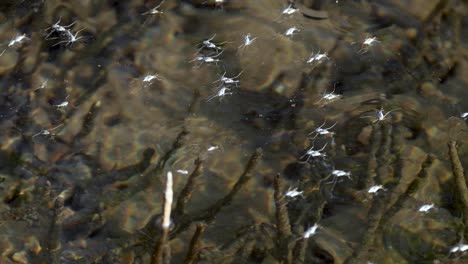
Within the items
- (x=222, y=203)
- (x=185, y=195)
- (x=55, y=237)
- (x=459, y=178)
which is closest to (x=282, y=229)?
(x=222, y=203)

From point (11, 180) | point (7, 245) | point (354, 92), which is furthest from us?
point (354, 92)

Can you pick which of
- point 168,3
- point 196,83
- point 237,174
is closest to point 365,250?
point 237,174

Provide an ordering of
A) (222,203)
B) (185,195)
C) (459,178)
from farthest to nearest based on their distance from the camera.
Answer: (222,203) → (185,195) → (459,178)

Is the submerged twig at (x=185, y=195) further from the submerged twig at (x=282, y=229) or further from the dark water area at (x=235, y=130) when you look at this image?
the submerged twig at (x=282, y=229)

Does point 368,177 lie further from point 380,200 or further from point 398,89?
point 398,89

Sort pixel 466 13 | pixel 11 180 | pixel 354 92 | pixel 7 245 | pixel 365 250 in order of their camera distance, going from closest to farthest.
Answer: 1. pixel 365 250
2. pixel 7 245
3. pixel 11 180
4. pixel 354 92
5. pixel 466 13

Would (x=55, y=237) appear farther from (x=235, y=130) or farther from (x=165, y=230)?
(x=235, y=130)

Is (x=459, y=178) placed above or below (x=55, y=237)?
above

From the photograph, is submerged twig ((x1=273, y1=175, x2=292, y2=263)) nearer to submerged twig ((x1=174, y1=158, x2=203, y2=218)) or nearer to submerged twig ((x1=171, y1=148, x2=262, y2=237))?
submerged twig ((x1=171, y1=148, x2=262, y2=237))

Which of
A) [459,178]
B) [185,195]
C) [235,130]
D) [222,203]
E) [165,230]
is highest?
[165,230]

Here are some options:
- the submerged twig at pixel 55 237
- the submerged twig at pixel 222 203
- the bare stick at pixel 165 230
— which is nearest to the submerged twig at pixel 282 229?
the submerged twig at pixel 222 203
